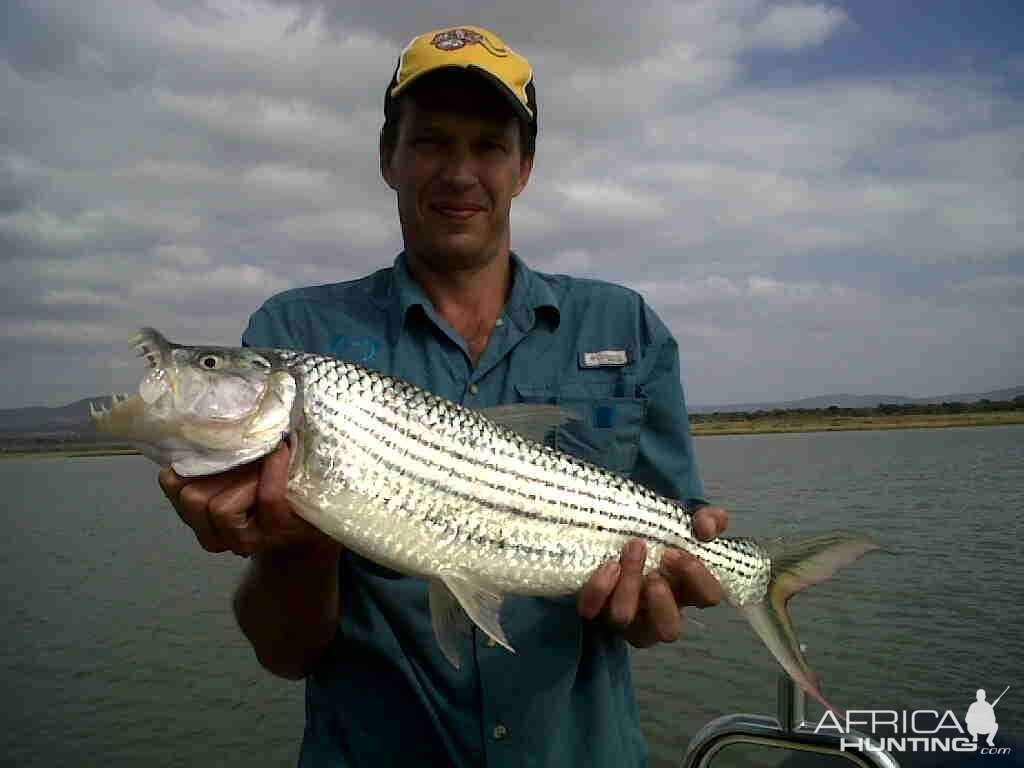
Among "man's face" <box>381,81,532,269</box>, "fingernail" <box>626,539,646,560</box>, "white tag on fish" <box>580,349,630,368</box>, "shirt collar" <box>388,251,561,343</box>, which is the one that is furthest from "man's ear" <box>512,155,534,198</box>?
"fingernail" <box>626,539,646,560</box>

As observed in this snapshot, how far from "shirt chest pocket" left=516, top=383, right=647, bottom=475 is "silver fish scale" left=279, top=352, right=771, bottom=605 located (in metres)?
0.30

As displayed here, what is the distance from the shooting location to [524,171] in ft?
13.0

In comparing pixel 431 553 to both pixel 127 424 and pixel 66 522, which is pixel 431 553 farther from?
pixel 66 522

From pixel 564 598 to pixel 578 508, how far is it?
18.7 inches

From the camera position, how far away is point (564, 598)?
3451mm

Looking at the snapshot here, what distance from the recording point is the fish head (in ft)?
8.87

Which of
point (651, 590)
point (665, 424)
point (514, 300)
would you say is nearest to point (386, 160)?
point (514, 300)

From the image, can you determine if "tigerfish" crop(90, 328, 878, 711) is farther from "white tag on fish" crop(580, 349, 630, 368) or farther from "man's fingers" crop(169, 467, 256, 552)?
"white tag on fish" crop(580, 349, 630, 368)

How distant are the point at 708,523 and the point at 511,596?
0.94 metres

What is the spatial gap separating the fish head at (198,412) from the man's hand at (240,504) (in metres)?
0.05

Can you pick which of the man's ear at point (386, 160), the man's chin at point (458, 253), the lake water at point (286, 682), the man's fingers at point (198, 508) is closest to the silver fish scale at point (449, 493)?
the man's fingers at point (198, 508)

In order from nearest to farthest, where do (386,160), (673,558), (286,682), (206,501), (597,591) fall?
1. (206,501)
2. (597,591)
3. (673,558)
4. (386,160)
5. (286,682)

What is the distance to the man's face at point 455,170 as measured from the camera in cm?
357

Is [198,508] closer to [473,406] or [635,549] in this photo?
[473,406]
